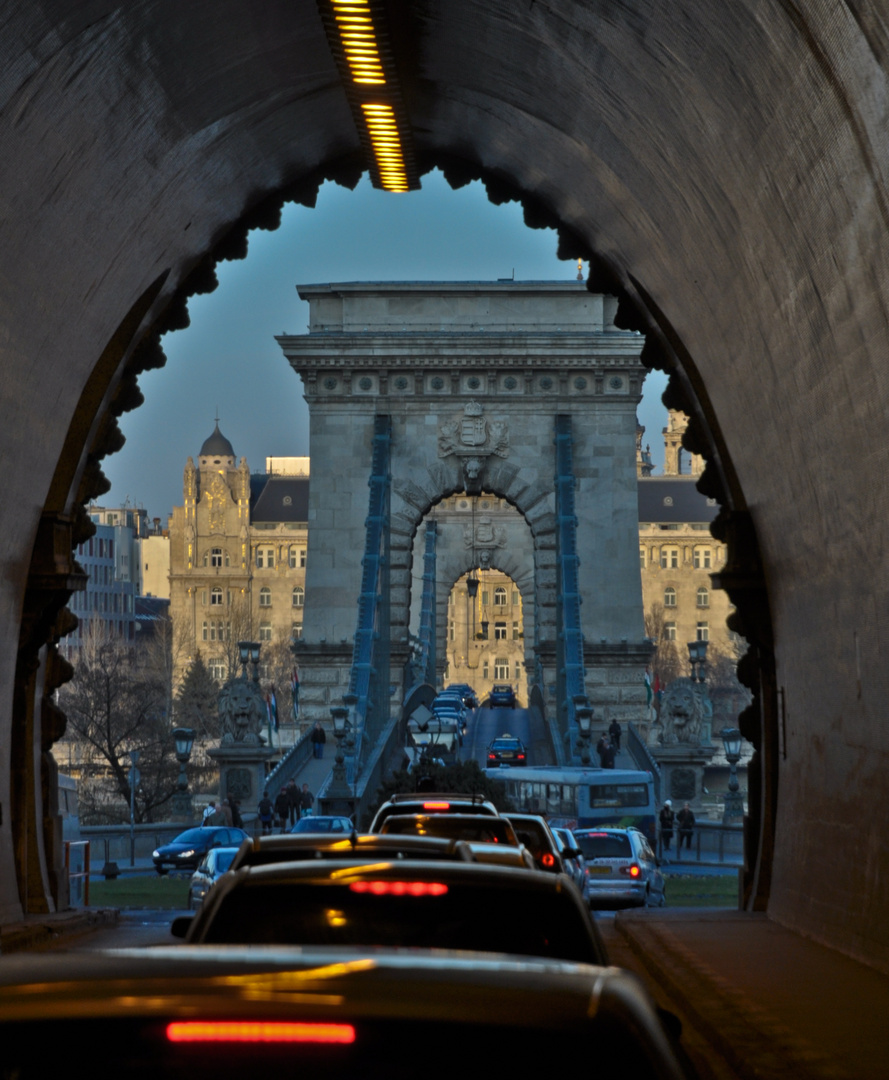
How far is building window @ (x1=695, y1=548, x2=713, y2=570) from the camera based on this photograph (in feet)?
533

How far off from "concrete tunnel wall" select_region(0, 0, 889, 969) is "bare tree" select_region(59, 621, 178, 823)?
4257 centimetres

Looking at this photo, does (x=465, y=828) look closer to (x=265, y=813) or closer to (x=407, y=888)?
(x=407, y=888)

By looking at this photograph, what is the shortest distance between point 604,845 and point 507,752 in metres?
37.1

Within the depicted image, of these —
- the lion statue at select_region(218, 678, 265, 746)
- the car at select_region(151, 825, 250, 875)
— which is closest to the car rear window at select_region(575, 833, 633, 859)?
the car at select_region(151, 825, 250, 875)

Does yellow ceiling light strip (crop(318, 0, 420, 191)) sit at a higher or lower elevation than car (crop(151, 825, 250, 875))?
higher

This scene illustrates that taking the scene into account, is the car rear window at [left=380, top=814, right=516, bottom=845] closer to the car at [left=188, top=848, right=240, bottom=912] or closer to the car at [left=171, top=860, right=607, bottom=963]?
the car at [left=171, top=860, right=607, bottom=963]

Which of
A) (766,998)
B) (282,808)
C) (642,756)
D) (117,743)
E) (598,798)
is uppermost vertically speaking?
(117,743)

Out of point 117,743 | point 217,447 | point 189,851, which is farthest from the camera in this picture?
point 217,447

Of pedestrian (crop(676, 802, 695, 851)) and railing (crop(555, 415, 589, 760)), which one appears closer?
pedestrian (crop(676, 802, 695, 851))

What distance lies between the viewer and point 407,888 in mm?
4914

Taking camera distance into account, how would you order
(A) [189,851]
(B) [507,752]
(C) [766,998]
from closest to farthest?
(C) [766,998] < (A) [189,851] < (B) [507,752]

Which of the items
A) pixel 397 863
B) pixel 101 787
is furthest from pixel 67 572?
pixel 101 787

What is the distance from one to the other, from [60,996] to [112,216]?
1123 cm

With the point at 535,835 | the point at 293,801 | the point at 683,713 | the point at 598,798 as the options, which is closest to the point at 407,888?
the point at 535,835
